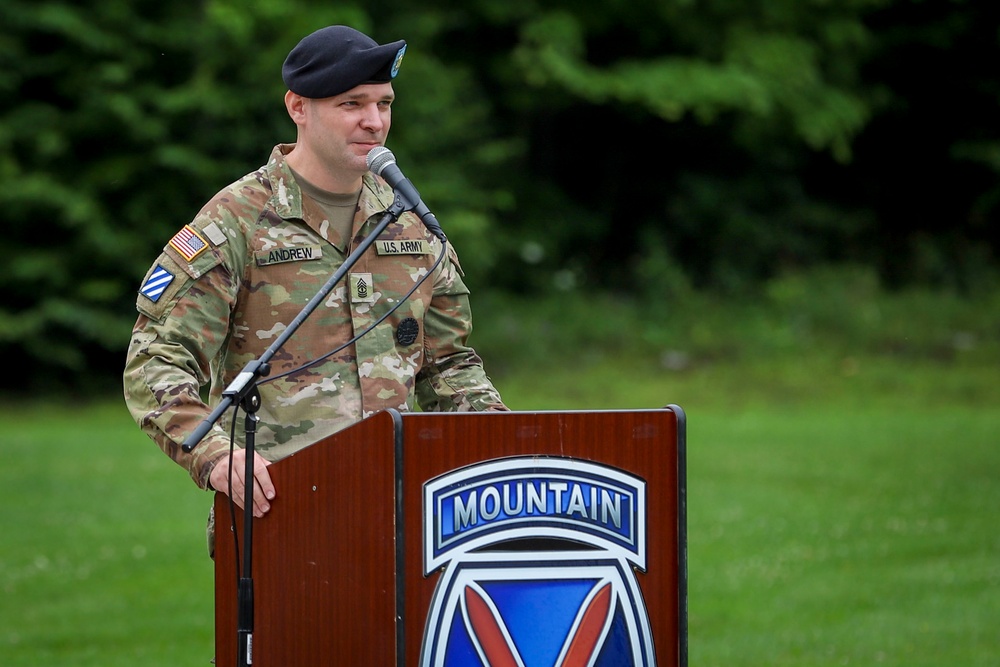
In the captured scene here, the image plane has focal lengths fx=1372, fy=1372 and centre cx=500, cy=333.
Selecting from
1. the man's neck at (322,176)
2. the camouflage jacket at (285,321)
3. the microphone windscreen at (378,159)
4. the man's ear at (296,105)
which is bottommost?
the camouflage jacket at (285,321)

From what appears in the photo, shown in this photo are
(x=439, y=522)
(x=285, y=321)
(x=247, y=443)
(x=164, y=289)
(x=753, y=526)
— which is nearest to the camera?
(x=439, y=522)

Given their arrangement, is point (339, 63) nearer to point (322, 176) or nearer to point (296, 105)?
point (296, 105)

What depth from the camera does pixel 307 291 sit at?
3014mm

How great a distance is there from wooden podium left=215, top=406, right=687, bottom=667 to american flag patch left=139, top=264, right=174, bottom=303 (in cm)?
53

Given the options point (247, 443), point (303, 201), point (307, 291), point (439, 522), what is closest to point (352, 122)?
point (303, 201)

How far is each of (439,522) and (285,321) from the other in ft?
2.55

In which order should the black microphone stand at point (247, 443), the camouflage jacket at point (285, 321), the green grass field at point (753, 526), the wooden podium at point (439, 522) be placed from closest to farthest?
1. the wooden podium at point (439, 522)
2. the black microphone stand at point (247, 443)
3. the camouflage jacket at point (285, 321)
4. the green grass field at point (753, 526)

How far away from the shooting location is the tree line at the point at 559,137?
14797 millimetres

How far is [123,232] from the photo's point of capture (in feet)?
49.1

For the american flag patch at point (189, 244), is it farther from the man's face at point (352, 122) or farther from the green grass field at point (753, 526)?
the green grass field at point (753, 526)

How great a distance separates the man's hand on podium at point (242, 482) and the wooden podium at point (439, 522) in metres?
0.02

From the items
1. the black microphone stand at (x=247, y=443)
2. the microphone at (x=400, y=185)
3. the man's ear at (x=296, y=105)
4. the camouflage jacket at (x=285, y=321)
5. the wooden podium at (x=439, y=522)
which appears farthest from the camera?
the man's ear at (x=296, y=105)

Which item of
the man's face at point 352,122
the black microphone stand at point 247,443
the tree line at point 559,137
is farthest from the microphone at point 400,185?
the tree line at point 559,137

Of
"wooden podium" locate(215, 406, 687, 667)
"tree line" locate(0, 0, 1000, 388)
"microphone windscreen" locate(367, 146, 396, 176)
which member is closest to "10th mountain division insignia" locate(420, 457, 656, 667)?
"wooden podium" locate(215, 406, 687, 667)
